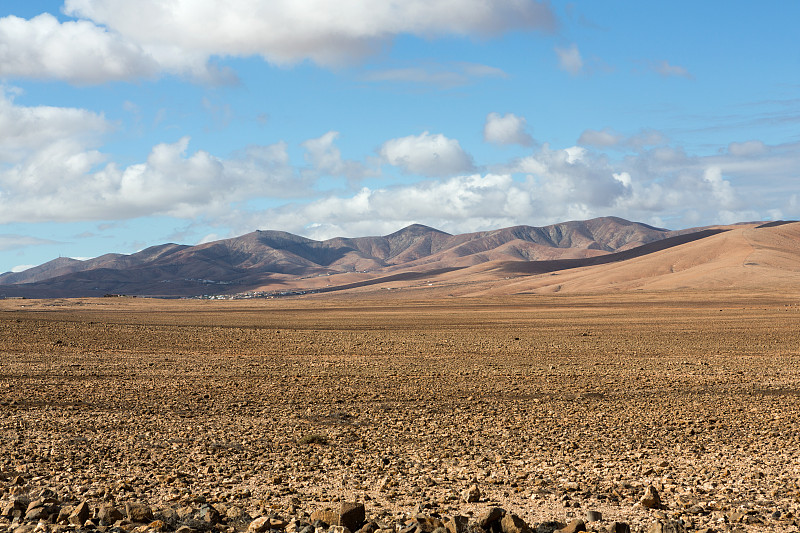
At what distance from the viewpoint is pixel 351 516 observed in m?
7.23

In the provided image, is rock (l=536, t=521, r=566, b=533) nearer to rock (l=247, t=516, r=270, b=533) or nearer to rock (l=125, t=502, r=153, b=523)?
rock (l=247, t=516, r=270, b=533)

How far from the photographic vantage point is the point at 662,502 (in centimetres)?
860

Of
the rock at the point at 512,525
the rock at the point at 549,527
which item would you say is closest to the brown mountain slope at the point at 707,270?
the rock at the point at 549,527

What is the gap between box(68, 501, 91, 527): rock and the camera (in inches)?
284

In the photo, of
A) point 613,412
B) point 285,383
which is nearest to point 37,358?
point 285,383

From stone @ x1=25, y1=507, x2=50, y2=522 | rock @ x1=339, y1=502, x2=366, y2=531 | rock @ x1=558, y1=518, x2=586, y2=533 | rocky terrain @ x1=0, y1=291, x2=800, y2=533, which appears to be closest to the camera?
rock @ x1=558, y1=518, x2=586, y2=533

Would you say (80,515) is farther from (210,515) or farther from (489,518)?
(489,518)

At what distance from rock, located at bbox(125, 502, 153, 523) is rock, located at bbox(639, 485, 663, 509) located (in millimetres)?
5187

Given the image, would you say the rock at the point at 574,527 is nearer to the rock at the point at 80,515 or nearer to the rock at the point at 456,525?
the rock at the point at 456,525

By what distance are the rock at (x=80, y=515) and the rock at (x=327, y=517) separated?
7.01 ft

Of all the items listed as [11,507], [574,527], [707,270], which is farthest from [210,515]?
[707,270]

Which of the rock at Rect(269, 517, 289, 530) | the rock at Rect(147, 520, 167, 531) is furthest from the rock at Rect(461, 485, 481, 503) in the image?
the rock at Rect(147, 520, 167, 531)

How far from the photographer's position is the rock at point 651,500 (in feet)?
27.4

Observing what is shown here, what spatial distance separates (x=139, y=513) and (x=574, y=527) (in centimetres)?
417
